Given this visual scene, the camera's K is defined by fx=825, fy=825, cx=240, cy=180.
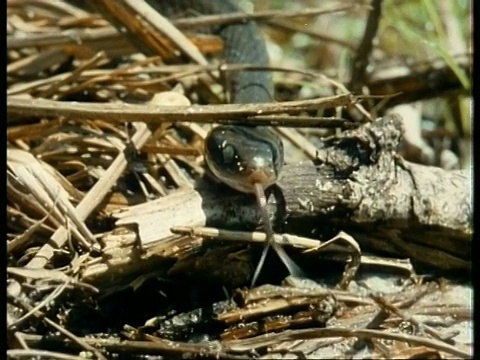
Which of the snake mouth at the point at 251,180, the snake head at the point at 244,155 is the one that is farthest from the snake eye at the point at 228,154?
the snake mouth at the point at 251,180

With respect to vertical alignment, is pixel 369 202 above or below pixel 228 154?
below

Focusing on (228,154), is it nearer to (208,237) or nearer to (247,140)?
(247,140)

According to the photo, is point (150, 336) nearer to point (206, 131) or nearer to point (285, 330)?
point (285, 330)

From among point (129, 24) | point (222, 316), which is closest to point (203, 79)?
point (129, 24)

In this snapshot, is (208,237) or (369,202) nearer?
(208,237)

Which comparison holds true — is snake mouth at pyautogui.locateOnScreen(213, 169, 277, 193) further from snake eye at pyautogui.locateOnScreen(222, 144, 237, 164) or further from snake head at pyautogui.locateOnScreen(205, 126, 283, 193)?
snake eye at pyautogui.locateOnScreen(222, 144, 237, 164)

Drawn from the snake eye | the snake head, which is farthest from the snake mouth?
Result: the snake eye

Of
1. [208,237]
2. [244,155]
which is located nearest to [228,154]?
[244,155]
